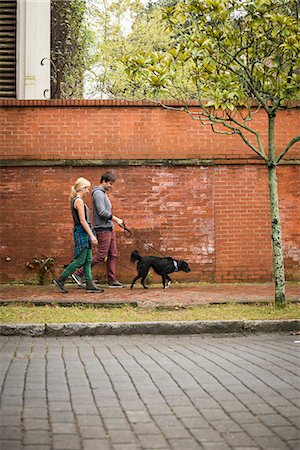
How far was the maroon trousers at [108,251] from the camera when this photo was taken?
12164 millimetres

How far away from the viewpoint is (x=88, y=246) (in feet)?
37.6

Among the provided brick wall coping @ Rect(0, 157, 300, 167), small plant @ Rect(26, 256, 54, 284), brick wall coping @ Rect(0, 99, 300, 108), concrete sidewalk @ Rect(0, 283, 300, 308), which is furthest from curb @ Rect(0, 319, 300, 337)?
brick wall coping @ Rect(0, 99, 300, 108)

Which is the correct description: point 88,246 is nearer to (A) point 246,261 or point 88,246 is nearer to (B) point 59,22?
(A) point 246,261

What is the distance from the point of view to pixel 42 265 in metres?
13.3

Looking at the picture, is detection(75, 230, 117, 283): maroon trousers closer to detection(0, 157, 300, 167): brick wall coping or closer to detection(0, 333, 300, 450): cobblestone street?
Result: detection(0, 157, 300, 167): brick wall coping

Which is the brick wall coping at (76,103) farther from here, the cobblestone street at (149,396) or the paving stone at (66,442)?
the paving stone at (66,442)

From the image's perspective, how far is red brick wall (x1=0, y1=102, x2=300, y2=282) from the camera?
13.4 metres

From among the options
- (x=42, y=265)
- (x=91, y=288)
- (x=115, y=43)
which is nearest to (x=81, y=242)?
(x=91, y=288)

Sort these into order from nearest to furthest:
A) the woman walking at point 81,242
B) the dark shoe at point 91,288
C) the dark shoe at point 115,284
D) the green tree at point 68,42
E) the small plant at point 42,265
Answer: the woman walking at point 81,242 < the dark shoe at point 91,288 < the dark shoe at point 115,284 < the small plant at point 42,265 < the green tree at point 68,42

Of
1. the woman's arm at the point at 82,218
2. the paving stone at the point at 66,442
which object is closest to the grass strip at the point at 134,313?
the woman's arm at the point at 82,218

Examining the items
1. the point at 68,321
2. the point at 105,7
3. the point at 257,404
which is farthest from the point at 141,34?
the point at 257,404

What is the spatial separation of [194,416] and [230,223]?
9058 mm

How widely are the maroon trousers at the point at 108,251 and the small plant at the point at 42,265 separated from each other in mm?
1100

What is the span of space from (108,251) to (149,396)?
25.0 ft
